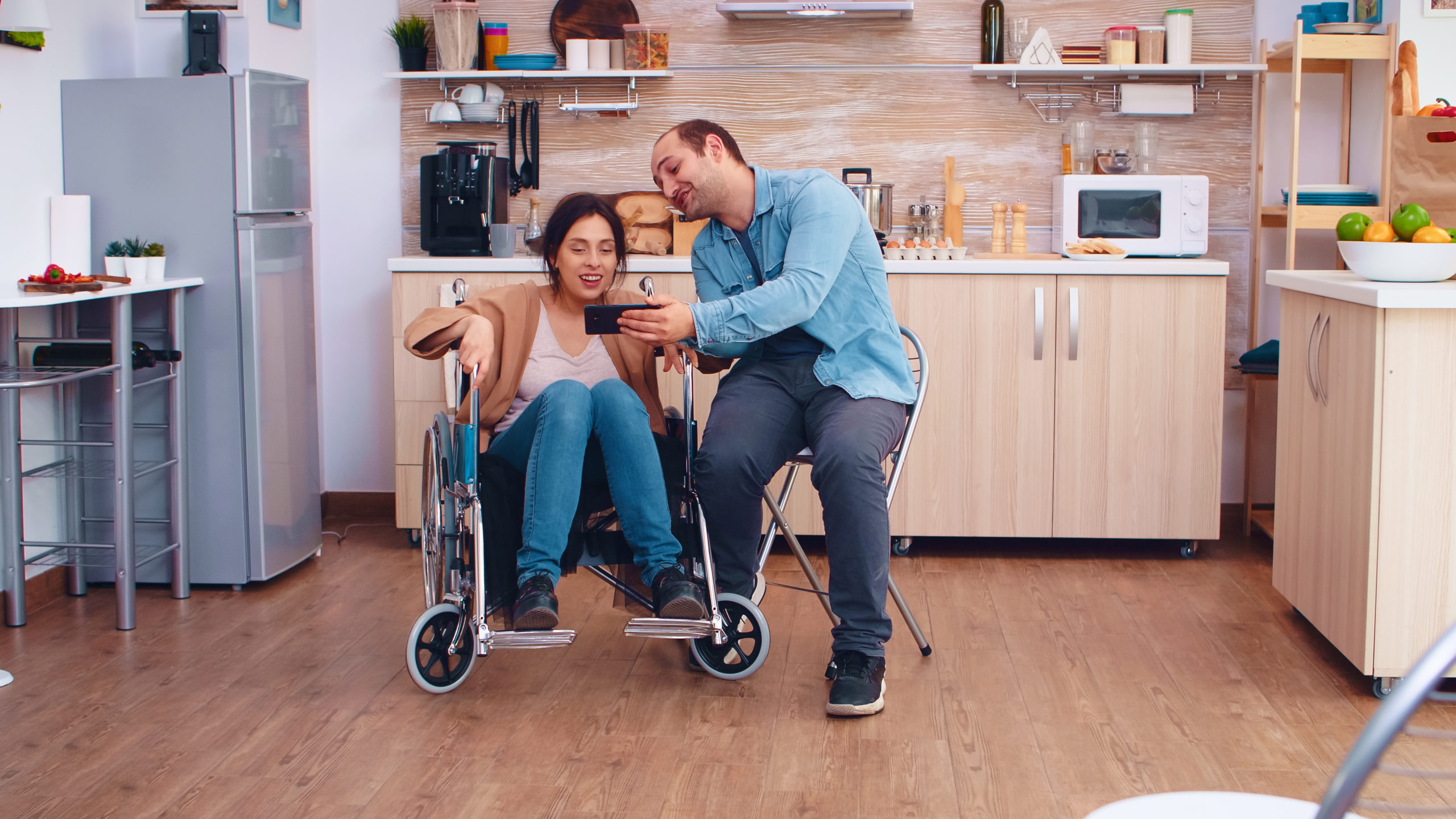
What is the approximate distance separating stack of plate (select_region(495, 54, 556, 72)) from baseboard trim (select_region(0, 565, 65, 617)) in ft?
6.25

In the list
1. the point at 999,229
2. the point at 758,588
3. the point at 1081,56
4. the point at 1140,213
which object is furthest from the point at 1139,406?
the point at 758,588

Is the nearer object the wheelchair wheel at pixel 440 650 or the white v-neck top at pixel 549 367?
the wheelchair wheel at pixel 440 650

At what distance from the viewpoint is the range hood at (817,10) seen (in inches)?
149

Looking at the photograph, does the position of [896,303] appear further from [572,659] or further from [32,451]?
[32,451]

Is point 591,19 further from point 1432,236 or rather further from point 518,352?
point 1432,236

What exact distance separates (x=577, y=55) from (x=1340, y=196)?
2.26 meters

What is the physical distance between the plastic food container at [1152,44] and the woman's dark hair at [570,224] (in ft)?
6.52

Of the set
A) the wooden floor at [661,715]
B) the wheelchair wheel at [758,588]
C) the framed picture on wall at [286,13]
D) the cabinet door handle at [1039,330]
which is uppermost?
the framed picture on wall at [286,13]

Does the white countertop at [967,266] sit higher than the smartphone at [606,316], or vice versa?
the white countertop at [967,266]

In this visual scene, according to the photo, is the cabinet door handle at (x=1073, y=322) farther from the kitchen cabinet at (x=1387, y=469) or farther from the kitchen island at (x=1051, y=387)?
the kitchen cabinet at (x=1387, y=469)

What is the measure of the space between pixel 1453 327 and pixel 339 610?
248 cm

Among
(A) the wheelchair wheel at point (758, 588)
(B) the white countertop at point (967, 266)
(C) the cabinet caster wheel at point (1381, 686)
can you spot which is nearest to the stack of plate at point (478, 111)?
(B) the white countertop at point (967, 266)

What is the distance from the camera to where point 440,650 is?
2492 mm

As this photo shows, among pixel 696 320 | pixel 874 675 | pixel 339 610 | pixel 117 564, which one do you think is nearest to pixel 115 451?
pixel 117 564
